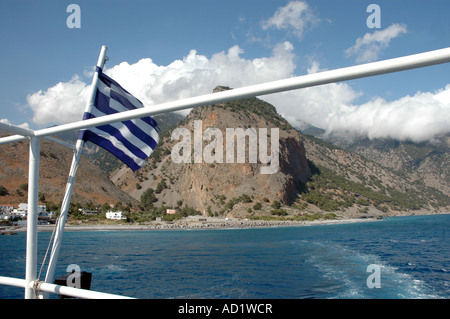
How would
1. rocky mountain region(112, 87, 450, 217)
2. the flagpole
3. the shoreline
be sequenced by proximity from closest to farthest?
the flagpole
the shoreline
rocky mountain region(112, 87, 450, 217)

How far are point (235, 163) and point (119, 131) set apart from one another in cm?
9257

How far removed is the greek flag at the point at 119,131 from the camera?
434 cm

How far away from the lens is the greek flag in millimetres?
4340

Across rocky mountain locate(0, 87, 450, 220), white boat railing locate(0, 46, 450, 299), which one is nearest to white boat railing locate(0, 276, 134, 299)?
white boat railing locate(0, 46, 450, 299)

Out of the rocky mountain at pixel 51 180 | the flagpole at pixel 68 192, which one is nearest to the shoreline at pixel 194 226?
the rocky mountain at pixel 51 180

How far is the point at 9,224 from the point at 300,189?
8834cm

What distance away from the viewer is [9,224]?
230 feet

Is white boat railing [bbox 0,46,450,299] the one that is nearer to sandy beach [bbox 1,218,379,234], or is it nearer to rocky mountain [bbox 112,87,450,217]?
Result: sandy beach [bbox 1,218,379,234]

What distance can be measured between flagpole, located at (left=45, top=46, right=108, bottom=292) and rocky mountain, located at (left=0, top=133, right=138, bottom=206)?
88.0 m

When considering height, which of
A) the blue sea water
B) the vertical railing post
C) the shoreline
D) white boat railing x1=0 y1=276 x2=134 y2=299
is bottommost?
the shoreline

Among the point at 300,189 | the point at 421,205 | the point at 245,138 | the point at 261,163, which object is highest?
the point at 245,138
